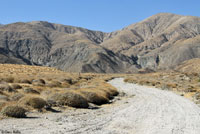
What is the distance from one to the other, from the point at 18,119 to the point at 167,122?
788cm

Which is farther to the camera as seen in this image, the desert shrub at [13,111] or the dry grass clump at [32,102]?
the dry grass clump at [32,102]

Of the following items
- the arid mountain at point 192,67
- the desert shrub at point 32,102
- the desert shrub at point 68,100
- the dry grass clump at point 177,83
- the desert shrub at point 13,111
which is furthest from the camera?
the arid mountain at point 192,67

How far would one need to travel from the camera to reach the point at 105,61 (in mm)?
194875

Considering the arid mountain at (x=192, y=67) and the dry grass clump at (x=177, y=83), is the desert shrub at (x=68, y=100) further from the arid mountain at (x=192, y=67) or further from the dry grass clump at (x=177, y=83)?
the arid mountain at (x=192, y=67)

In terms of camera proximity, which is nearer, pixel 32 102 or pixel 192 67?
pixel 32 102

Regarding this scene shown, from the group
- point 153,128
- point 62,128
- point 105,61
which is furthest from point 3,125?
point 105,61

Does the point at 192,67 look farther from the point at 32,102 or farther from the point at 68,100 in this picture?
the point at 32,102

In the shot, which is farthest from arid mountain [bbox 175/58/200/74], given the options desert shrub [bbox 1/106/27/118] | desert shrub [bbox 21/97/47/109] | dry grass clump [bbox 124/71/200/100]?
desert shrub [bbox 1/106/27/118]

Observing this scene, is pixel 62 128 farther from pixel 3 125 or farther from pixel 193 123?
pixel 193 123

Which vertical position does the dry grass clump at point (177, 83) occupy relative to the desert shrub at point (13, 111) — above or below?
below

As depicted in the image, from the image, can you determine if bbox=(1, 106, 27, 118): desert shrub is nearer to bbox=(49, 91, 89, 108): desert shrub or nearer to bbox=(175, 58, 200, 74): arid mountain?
bbox=(49, 91, 89, 108): desert shrub

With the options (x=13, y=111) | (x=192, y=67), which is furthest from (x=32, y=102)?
(x=192, y=67)

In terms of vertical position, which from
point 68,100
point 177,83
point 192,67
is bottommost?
point 177,83

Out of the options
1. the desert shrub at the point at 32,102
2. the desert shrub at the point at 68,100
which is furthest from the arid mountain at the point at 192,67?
the desert shrub at the point at 32,102
